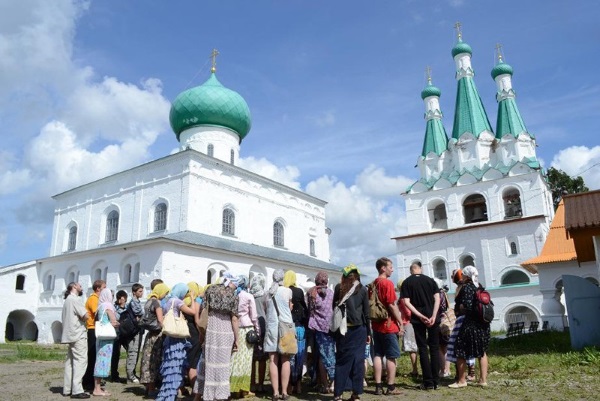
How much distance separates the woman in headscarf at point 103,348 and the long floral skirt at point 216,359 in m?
1.96

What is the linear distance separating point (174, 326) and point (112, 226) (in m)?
21.2

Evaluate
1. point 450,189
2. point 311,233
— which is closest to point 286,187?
point 311,233

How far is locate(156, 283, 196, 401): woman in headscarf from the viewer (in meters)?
5.62

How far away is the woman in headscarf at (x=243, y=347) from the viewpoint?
19.2 feet

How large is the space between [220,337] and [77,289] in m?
2.43

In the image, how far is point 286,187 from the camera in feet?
91.7

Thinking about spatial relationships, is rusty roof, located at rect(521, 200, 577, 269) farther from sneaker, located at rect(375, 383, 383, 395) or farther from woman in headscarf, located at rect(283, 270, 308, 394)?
woman in headscarf, located at rect(283, 270, 308, 394)

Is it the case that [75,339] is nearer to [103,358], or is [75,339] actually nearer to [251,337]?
[103,358]

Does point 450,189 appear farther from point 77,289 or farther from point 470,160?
point 77,289

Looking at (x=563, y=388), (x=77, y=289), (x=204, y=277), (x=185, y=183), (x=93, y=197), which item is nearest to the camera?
(x=563, y=388)

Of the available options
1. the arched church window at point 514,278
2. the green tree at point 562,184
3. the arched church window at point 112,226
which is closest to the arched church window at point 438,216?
the arched church window at point 514,278

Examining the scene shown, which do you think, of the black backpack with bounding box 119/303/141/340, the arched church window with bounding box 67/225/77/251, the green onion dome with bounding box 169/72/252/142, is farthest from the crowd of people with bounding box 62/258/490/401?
the arched church window with bounding box 67/225/77/251

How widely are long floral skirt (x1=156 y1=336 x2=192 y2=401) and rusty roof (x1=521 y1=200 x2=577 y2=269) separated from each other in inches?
629

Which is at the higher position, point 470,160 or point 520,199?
point 470,160
